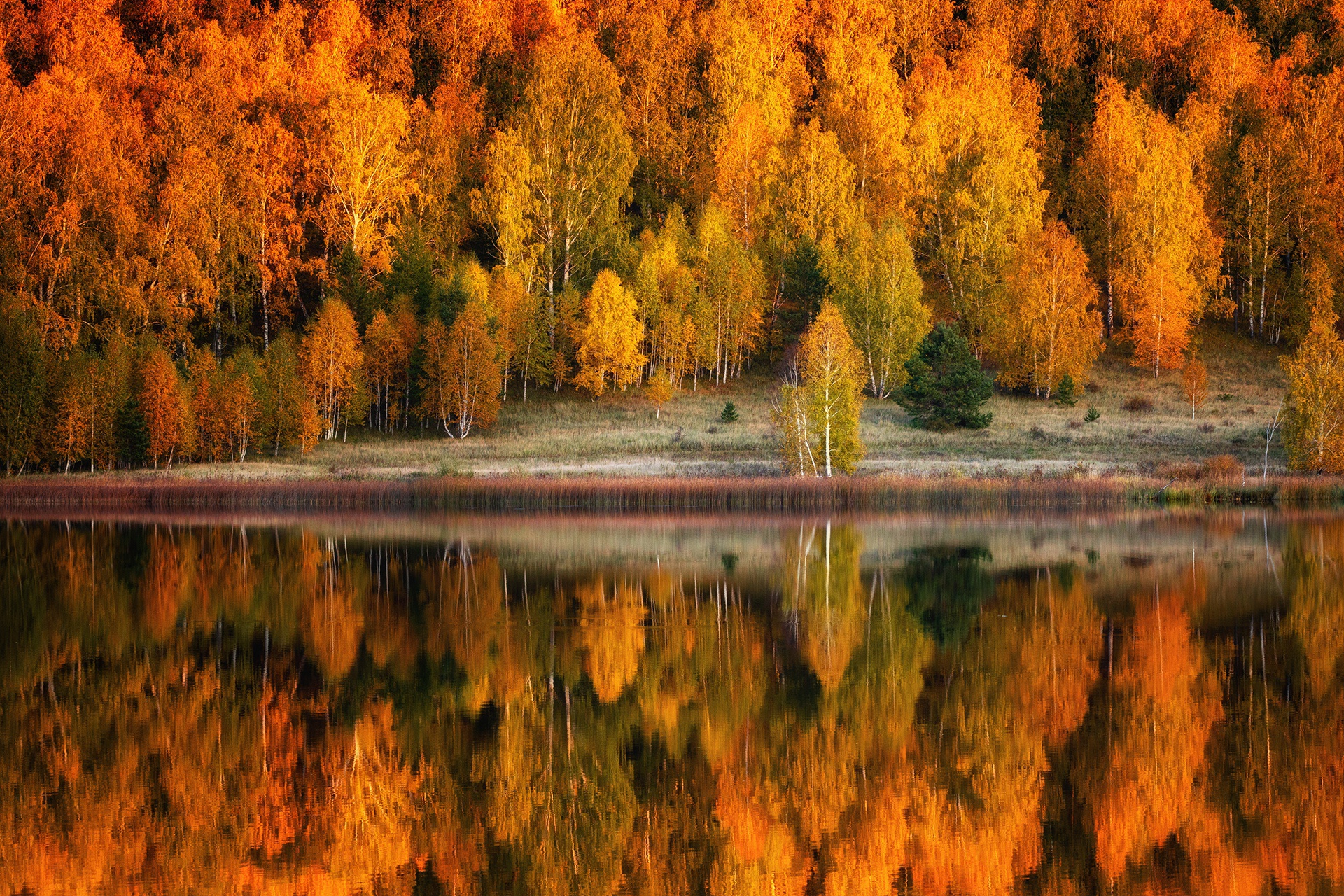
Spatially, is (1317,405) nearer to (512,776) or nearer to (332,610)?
(332,610)

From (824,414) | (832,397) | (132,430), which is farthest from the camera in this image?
(132,430)

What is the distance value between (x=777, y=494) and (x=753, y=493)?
0.80m

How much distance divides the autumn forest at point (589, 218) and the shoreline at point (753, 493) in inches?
153

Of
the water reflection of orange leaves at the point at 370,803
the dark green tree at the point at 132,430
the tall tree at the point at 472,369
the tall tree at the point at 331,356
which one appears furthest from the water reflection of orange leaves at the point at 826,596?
the dark green tree at the point at 132,430

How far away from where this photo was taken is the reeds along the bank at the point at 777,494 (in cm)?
4988

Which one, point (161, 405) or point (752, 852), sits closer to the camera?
point (752, 852)

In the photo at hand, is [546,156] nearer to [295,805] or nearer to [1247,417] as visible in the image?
[1247,417]

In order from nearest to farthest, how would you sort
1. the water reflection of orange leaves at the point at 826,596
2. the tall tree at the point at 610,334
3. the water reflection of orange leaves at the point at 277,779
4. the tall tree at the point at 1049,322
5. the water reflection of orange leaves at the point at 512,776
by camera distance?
the water reflection of orange leaves at the point at 277,779 → the water reflection of orange leaves at the point at 512,776 → the water reflection of orange leaves at the point at 826,596 → the tall tree at the point at 610,334 → the tall tree at the point at 1049,322

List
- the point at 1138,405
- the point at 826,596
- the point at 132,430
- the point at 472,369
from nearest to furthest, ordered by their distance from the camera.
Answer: the point at 826,596 < the point at 132,430 < the point at 472,369 < the point at 1138,405

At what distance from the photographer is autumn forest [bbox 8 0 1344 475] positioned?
6294cm

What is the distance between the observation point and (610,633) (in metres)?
23.9

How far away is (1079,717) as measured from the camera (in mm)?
17297

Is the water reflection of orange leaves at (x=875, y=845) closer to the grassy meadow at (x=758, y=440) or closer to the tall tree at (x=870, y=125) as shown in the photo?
the grassy meadow at (x=758, y=440)

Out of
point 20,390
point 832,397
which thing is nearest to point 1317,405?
point 832,397
